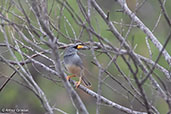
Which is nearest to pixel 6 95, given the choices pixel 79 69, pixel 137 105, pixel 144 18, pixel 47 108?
pixel 137 105

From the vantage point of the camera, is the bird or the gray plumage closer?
the bird

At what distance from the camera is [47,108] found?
6.98 ft

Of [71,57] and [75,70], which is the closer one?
[75,70]

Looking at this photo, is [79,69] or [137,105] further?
[137,105]

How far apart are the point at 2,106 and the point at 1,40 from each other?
1.92 metres

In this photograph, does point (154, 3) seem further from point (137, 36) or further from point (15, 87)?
point (15, 87)

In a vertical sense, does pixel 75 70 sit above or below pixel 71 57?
below

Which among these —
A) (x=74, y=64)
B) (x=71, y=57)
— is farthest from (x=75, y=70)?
(x=71, y=57)

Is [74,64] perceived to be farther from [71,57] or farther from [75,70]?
[71,57]

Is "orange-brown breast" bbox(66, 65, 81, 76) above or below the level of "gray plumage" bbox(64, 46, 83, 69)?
below

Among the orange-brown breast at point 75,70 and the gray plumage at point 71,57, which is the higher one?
the gray plumage at point 71,57

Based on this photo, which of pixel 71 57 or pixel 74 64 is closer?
pixel 74 64

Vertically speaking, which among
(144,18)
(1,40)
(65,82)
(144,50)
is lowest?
(65,82)

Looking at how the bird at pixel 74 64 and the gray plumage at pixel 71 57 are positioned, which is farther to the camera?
the gray plumage at pixel 71 57
